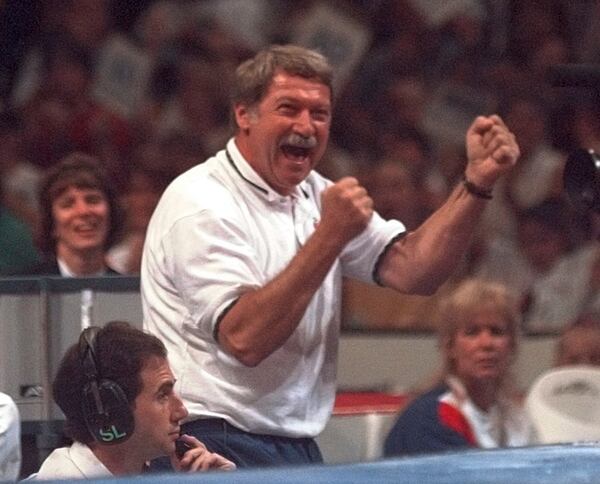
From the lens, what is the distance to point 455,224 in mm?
3576

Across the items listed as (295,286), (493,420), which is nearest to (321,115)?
(295,286)

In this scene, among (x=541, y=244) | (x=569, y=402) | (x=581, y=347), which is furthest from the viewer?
(x=541, y=244)

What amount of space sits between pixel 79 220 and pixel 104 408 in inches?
49.4

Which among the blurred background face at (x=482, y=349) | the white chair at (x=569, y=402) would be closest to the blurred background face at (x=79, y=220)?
the blurred background face at (x=482, y=349)

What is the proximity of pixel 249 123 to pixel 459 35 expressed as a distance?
3390mm

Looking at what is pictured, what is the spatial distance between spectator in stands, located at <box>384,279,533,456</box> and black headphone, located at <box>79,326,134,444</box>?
1.11 meters

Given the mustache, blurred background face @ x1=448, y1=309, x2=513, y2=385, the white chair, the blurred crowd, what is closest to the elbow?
the mustache

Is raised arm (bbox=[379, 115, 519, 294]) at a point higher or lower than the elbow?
higher

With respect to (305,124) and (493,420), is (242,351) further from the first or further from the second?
(493,420)

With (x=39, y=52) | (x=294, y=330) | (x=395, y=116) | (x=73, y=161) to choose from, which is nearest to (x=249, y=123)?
(x=294, y=330)

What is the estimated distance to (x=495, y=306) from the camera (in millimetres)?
4309

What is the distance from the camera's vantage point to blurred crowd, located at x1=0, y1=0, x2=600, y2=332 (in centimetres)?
590

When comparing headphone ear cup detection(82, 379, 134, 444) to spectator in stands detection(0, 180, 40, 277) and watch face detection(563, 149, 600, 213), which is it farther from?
spectator in stands detection(0, 180, 40, 277)

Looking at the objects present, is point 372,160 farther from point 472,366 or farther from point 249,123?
point 249,123
